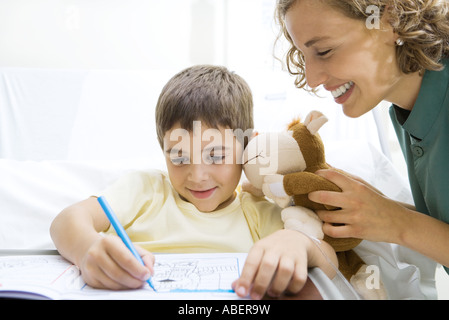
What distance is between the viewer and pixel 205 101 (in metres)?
0.70

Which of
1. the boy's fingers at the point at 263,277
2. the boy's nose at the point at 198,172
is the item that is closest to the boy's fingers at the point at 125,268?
the boy's fingers at the point at 263,277

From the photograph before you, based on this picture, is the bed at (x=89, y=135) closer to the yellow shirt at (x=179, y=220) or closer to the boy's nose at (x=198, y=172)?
the yellow shirt at (x=179, y=220)

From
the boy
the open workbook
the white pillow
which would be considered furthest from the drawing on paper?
the white pillow

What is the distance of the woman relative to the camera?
1.98ft

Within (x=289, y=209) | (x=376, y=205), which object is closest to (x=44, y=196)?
(x=289, y=209)

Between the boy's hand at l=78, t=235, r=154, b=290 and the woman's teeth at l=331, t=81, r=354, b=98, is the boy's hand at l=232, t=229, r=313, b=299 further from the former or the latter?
the woman's teeth at l=331, t=81, r=354, b=98

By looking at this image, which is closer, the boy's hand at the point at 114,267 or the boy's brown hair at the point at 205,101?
the boy's hand at the point at 114,267

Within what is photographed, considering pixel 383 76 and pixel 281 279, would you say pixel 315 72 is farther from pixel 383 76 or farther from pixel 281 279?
pixel 281 279

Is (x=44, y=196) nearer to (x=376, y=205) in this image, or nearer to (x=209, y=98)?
(x=209, y=98)

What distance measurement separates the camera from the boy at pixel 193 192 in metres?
0.65

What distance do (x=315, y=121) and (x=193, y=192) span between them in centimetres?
23

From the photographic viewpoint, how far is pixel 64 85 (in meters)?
1.19

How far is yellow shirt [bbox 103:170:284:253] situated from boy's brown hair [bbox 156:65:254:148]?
0.36 feet

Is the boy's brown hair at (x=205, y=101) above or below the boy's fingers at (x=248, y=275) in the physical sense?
above
